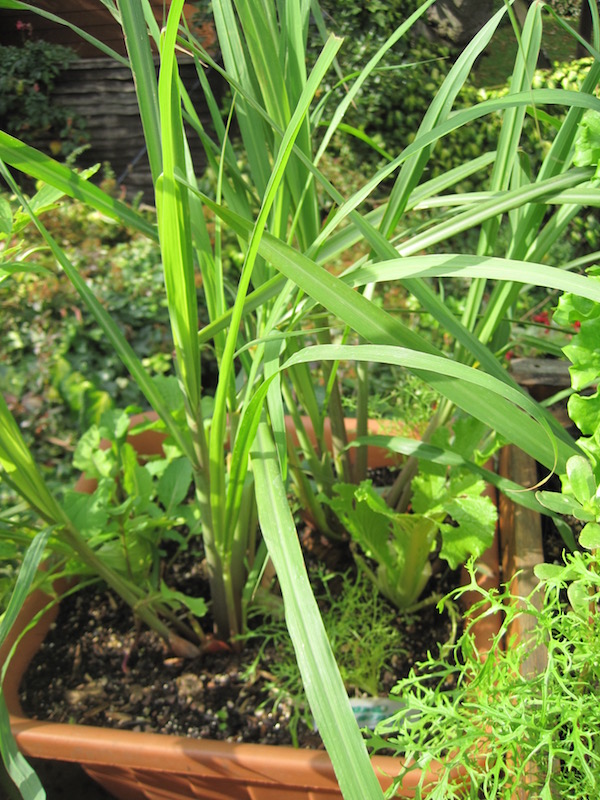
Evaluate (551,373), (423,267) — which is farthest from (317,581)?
(423,267)

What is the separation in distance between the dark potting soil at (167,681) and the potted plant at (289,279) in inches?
1.8

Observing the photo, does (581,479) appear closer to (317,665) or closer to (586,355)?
(586,355)

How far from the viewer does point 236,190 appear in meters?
0.77

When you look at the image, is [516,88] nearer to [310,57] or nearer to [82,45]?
[82,45]

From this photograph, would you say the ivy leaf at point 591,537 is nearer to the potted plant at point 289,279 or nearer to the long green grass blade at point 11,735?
the potted plant at point 289,279

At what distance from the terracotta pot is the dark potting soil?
6 cm

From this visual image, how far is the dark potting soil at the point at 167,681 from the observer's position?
793 mm

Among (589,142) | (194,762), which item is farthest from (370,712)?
(589,142)

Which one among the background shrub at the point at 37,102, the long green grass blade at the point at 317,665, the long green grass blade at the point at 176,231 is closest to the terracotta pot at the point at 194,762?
the long green grass blade at the point at 317,665

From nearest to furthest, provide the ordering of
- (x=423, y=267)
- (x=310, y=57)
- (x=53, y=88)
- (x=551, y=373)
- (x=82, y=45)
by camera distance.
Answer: (x=423, y=267), (x=551, y=373), (x=82, y=45), (x=53, y=88), (x=310, y=57)

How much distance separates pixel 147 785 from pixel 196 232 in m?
0.61

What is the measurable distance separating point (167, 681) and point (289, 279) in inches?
22.5

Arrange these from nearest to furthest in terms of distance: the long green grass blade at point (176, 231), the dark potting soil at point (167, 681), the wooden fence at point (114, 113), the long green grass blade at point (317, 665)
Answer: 1. the long green grass blade at point (317, 665)
2. the long green grass blade at point (176, 231)
3. the dark potting soil at point (167, 681)
4. the wooden fence at point (114, 113)

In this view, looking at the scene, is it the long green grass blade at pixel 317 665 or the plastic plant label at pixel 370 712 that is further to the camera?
the plastic plant label at pixel 370 712
